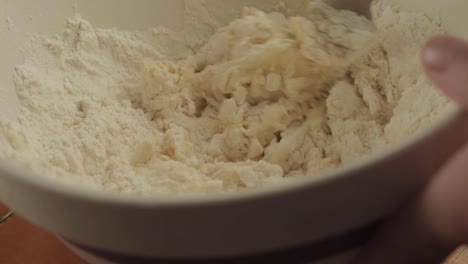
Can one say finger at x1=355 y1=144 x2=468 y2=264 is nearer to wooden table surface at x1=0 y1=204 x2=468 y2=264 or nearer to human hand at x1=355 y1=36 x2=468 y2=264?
human hand at x1=355 y1=36 x2=468 y2=264

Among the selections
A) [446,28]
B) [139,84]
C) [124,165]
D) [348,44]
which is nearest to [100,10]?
[139,84]

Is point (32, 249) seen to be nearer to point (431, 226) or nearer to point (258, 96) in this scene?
point (258, 96)

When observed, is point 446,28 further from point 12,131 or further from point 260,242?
point 12,131

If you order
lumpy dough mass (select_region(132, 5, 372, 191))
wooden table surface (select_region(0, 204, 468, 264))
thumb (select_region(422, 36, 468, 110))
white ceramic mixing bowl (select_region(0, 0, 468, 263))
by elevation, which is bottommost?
wooden table surface (select_region(0, 204, 468, 264))

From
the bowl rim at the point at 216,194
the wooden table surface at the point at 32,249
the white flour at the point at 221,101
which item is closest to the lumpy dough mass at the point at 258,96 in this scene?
the white flour at the point at 221,101

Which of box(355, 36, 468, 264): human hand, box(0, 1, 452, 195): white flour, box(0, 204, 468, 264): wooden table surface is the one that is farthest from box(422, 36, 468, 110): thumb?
box(0, 204, 468, 264): wooden table surface

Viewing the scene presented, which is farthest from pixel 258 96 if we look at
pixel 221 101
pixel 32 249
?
pixel 32 249
